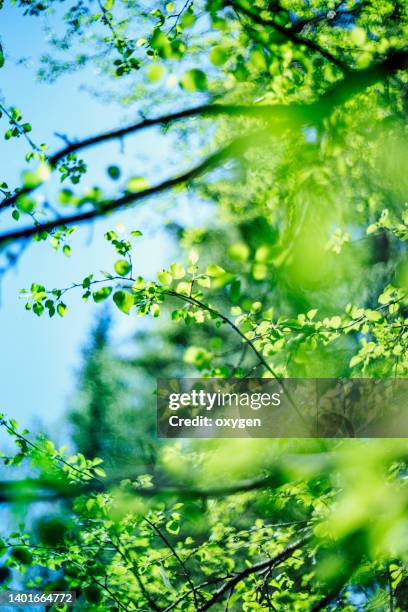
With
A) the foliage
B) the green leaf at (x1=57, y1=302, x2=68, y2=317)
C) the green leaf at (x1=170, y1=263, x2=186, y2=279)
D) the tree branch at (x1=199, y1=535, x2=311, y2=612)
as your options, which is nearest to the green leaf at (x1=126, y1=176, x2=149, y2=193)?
the foliage

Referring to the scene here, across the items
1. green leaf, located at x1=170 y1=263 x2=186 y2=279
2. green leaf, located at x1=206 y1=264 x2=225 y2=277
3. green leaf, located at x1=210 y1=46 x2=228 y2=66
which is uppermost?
green leaf, located at x1=210 y1=46 x2=228 y2=66

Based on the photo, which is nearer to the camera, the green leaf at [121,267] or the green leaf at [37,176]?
the green leaf at [37,176]

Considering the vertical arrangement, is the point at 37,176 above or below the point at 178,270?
below

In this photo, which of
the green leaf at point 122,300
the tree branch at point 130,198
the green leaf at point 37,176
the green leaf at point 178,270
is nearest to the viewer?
the tree branch at point 130,198

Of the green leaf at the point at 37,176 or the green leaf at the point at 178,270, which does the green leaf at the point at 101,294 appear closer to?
the green leaf at the point at 178,270

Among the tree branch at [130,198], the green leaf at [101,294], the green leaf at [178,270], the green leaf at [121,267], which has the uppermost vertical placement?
the green leaf at [178,270]

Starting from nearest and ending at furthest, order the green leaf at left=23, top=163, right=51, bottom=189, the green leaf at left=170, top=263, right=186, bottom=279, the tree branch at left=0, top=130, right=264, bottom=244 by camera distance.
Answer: the tree branch at left=0, top=130, right=264, bottom=244 → the green leaf at left=23, top=163, right=51, bottom=189 → the green leaf at left=170, top=263, right=186, bottom=279

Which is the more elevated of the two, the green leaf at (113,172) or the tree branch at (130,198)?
the green leaf at (113,172)

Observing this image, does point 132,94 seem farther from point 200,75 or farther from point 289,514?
point 289,514

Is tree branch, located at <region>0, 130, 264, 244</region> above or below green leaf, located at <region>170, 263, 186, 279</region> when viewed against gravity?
below
